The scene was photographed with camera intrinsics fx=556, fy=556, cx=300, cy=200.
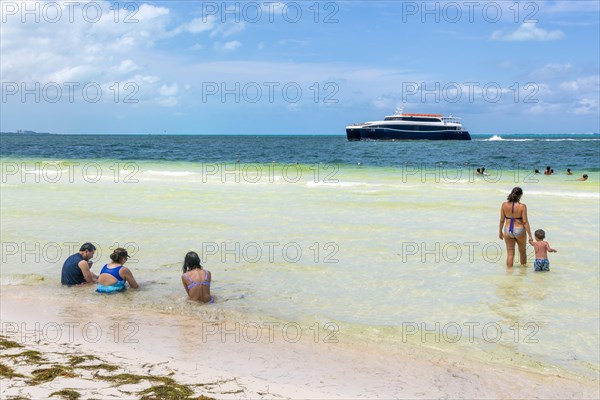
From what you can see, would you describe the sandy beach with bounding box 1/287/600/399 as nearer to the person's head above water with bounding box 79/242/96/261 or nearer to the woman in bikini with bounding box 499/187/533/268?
the person's head above water with bounding box 79/242/96/261

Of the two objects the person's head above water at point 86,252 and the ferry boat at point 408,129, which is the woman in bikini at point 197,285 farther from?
the ferry boat at point 408,129

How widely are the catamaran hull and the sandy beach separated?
10353cm

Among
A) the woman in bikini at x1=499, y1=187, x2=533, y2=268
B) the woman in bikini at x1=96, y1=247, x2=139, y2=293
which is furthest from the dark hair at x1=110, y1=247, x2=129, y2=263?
the woman in bikini at x1=499, y1=187, x2=533, y2=268

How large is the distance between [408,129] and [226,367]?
4205 inches

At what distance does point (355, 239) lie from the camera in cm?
1519

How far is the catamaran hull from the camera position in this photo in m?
109

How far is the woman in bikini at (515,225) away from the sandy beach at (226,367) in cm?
546

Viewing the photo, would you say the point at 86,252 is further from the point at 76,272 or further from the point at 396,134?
the point at 396,134

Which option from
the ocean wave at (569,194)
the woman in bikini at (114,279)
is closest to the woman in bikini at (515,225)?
the woman in bikini at (114,279)

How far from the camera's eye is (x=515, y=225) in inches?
474

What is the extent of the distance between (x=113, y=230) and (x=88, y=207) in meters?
5.65

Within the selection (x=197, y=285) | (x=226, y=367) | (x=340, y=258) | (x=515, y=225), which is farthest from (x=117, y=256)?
(x=515, y=225)

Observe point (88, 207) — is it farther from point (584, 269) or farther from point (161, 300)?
point (584, 269)

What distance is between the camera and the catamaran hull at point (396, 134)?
108812 millimetres
